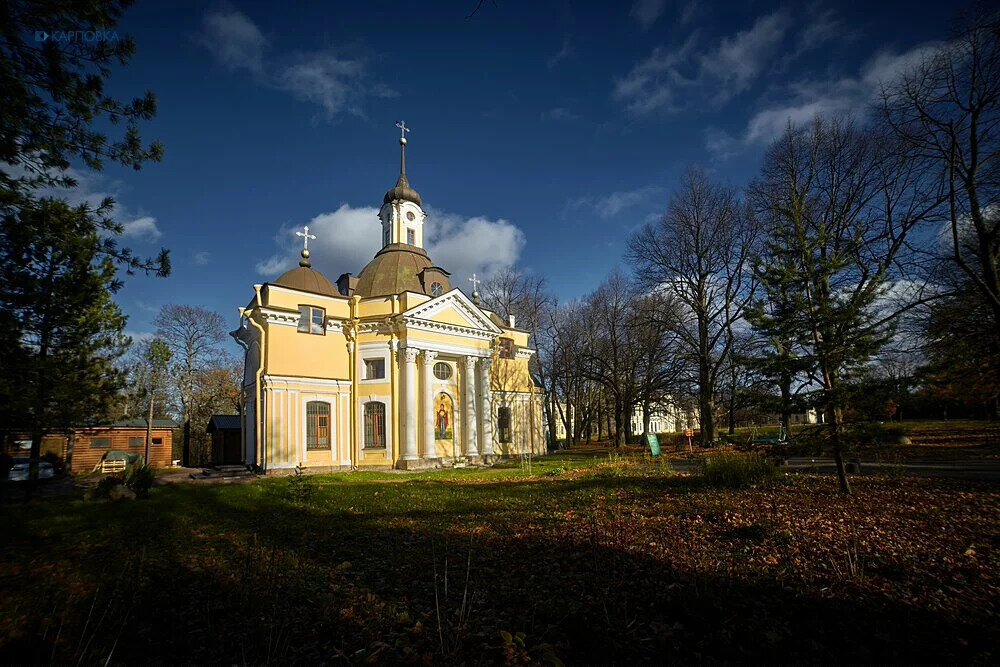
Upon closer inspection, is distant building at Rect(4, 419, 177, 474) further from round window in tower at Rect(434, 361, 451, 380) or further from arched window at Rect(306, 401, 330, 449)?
round window in tower at Rect(434, 361, 451, 380)

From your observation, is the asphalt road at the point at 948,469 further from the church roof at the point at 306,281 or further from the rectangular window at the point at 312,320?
the church roof at the point at 306,281

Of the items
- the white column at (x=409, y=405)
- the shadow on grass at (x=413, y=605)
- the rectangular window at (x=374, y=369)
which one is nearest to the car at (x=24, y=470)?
the rectangular window at (x=374, y=369)

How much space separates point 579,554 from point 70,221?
28.9 ft

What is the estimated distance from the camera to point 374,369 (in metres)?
24.7

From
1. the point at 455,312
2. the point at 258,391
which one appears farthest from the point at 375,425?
the point at 455,312

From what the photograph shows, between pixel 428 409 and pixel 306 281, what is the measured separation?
9243 mm

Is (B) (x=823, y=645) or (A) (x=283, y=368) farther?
(A) (x=283, y=368)

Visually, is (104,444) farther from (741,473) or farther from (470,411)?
(741,473)

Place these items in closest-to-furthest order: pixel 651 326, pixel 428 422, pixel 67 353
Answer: pixel 67 353 < pixel 428 422 < pixel 651 326

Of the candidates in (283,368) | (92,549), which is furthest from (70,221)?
(283,368)

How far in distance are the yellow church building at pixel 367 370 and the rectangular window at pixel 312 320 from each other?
5cm

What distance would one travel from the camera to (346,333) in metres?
24.6

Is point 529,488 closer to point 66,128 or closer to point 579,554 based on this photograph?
point 579,554

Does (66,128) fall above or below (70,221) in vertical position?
above
